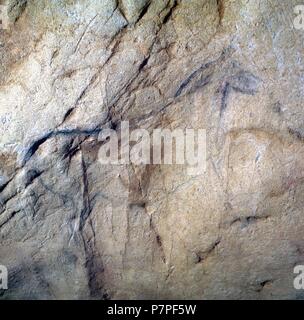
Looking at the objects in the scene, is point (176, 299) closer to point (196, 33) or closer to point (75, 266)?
point (75, 266)

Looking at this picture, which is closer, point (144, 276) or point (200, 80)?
point (200, 80)

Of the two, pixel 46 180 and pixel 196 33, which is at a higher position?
pixel 196 33

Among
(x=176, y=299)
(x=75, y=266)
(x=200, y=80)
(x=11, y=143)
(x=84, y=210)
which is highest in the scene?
(x=200, y=80)

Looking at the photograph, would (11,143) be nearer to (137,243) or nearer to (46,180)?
(46,180)

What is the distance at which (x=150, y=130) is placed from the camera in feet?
4.04

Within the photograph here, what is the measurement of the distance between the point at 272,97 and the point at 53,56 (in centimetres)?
67

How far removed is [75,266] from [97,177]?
0.32 meters

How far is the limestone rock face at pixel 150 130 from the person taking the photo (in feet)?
3.93

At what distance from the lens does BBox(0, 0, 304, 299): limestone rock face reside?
1.20 metres

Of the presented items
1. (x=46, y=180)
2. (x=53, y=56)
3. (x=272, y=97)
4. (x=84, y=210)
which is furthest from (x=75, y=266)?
(x=272, y=97)

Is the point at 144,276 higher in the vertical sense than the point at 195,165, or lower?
lower

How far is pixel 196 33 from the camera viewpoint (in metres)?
1.19

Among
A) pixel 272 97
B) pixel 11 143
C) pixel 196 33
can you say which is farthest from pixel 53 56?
pixel 272 97

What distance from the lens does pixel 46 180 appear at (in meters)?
1.27
